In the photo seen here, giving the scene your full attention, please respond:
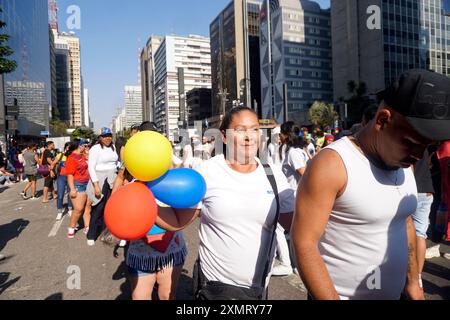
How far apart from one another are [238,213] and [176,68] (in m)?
154

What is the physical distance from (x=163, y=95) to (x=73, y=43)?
56.8 metres

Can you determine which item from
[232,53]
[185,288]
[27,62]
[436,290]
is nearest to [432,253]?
[436,290]

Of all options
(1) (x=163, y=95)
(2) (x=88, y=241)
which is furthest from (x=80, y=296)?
(1) (x=163, y=95)

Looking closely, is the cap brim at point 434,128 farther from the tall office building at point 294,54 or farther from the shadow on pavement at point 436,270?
the tall office building at point 294,54

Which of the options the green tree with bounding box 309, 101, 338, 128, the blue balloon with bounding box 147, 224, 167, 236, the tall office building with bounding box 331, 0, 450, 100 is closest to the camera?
the blue balloon with bounding box 147, 224, 167, 236

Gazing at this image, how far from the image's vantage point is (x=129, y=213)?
2.07 meters

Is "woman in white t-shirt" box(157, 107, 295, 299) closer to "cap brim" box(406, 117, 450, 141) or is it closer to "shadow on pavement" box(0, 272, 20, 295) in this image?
"cap brim" box(406, 117, 450, 141)

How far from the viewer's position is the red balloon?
6.80 ft

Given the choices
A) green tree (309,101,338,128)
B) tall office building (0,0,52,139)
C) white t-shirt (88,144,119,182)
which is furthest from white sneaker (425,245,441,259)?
green tree (309,101,338,128)

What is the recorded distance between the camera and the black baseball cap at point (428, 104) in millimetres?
1314

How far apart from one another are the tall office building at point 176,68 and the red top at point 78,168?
143795mm

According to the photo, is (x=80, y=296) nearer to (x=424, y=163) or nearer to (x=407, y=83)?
(x=407, y=83)

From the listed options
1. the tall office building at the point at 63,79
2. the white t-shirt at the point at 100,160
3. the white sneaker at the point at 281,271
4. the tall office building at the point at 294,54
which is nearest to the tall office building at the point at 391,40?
the tall office building at the point at 294,54

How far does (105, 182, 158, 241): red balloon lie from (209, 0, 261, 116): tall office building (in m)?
95.0
